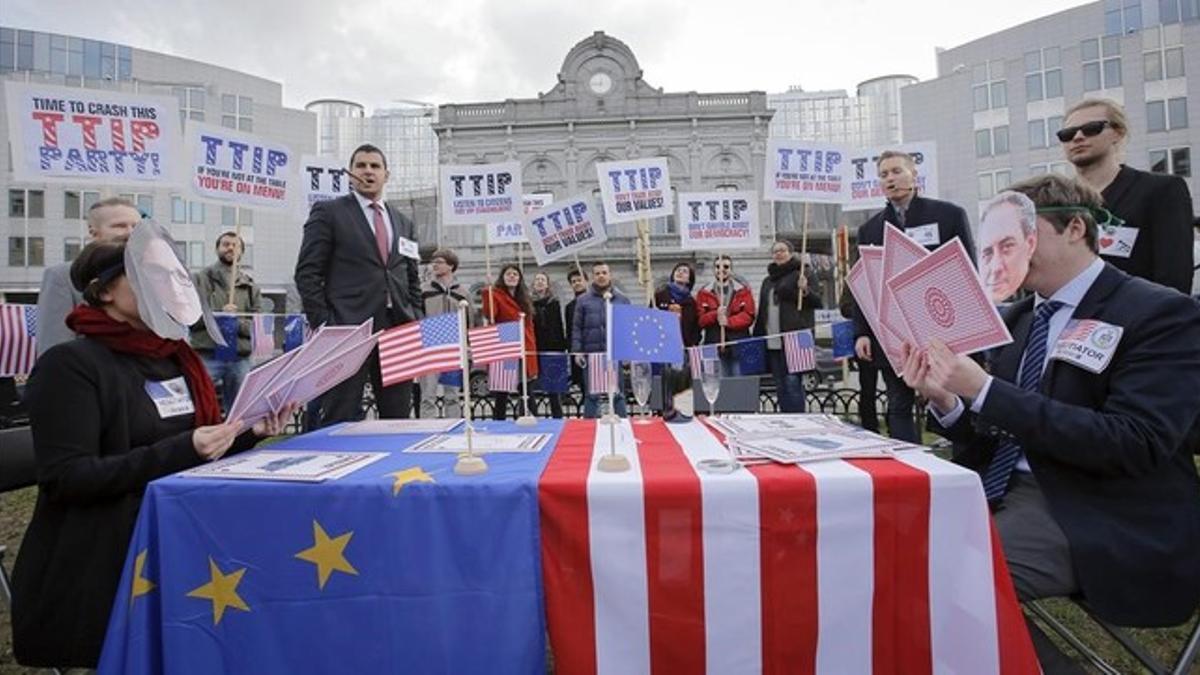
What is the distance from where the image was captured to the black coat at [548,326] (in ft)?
28.5

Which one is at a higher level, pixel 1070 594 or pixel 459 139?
pixel 459 139

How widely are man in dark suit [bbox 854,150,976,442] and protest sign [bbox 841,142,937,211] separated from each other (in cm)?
383

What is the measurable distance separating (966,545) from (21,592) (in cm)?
260

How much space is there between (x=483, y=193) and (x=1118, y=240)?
20.0 feet

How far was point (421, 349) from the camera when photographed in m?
2.43

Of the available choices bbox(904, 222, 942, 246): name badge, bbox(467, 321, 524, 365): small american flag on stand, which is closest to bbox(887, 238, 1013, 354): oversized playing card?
bbox(467, 321, 524, 365): small american flag on stand

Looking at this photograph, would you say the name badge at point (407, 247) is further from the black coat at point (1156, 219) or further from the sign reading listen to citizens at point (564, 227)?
the black coat at point (1156, 219)

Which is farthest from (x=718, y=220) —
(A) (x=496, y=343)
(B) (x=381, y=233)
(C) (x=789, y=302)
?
(A) (x=496, y=343)

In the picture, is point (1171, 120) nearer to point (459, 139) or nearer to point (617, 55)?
point (617, 55)

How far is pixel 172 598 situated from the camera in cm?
167

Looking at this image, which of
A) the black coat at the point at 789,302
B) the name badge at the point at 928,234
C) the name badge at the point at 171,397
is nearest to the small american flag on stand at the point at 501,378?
the black coat at the point at 789,302

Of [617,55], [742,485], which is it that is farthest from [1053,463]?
[617,55]

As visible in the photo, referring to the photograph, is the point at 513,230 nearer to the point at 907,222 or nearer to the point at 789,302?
the point at 789,302

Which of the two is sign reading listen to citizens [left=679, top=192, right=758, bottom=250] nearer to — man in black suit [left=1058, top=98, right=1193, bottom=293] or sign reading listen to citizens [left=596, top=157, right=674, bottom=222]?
sign reading listen to citizens [left=596, top=157, right=674, bottom=222]
